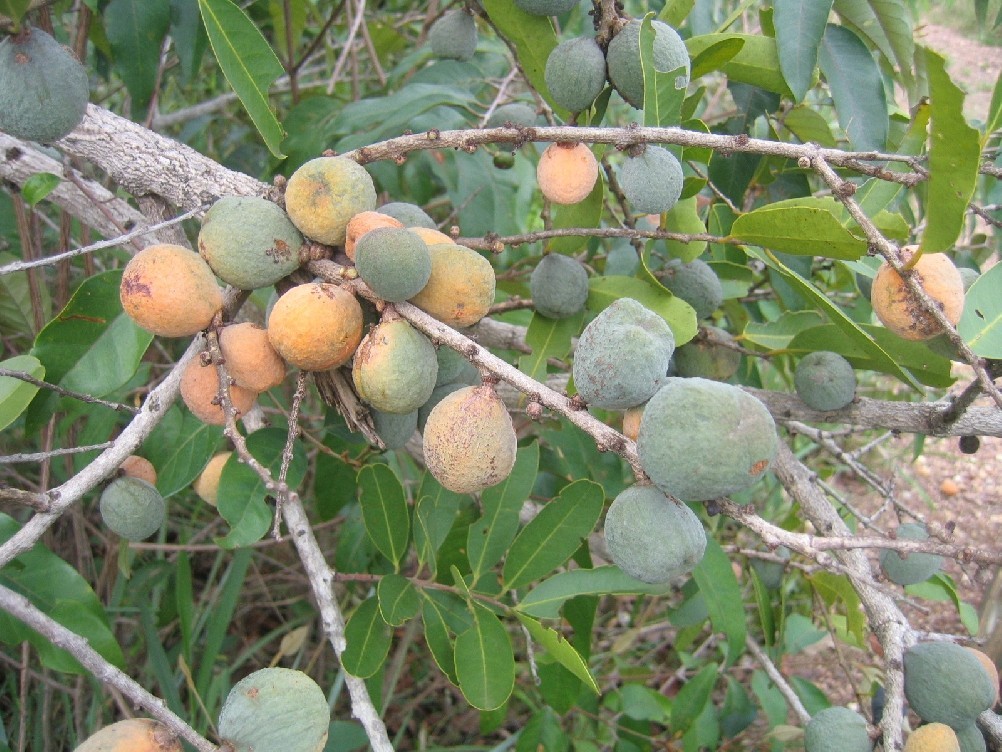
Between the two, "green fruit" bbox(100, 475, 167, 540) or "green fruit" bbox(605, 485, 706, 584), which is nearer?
"green fruit" bbox(605, 485, 706, 584)

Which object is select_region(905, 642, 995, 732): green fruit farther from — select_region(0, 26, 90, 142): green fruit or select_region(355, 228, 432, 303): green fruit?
select_region(0, 26, 90, 142): green fruit

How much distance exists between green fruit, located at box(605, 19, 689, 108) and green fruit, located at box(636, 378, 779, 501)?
0.69 m

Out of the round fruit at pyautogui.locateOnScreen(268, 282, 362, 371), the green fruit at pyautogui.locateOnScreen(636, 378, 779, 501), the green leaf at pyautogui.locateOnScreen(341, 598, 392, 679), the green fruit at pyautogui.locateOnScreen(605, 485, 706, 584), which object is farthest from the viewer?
the green leaf at pyautogui.locateOnScreen(341, 598, 392, 679)

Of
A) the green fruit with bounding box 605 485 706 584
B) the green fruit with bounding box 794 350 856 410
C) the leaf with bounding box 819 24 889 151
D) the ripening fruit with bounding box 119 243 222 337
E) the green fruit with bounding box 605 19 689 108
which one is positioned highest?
the green fruit with bounding box 605 19 689 108

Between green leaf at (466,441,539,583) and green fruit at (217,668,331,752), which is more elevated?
green fruit at (217,668,331,752)

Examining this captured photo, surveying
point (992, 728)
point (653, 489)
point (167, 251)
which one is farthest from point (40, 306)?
point (992, 728)

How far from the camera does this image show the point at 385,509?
158 centimetres

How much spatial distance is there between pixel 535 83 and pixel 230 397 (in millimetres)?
994

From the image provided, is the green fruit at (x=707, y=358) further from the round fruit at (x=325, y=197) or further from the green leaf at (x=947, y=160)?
the round fruit at (x=325, y=197)

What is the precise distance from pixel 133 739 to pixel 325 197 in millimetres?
796

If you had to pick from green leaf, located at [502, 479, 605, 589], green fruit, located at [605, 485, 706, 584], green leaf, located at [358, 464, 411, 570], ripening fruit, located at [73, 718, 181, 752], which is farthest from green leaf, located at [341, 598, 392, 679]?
green fruit, located at [605, 485, 706, 584]

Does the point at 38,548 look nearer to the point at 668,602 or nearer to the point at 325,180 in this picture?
the point at 325,180

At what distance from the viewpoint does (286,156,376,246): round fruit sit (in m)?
1.18

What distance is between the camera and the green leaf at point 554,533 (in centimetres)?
148
